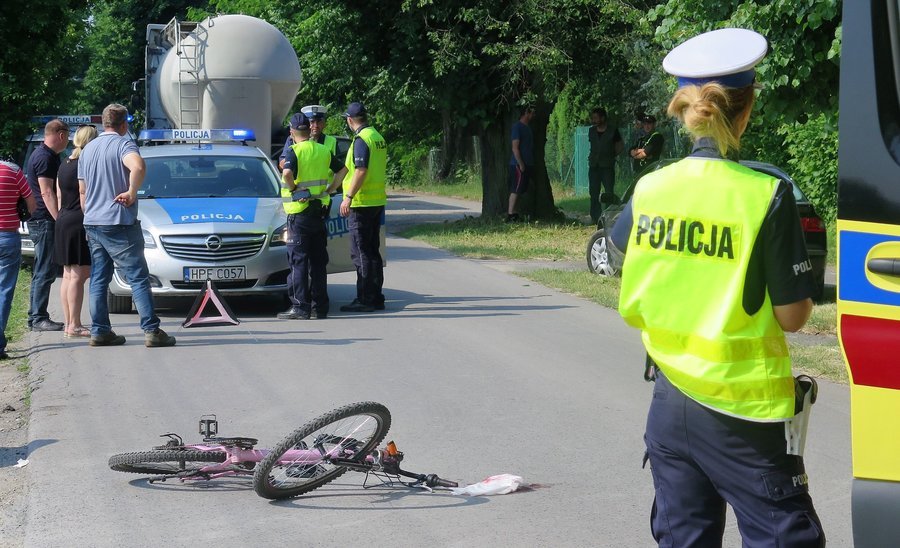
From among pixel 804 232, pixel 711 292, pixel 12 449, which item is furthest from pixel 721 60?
pixel 804 232

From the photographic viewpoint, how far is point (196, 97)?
1747 cm

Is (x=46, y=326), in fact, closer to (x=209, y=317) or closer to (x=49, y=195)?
(x=49, y=195)

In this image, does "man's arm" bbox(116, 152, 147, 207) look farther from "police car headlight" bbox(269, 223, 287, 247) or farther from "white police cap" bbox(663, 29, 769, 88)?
"white police cap" bbox(663, 29, 769, 88)

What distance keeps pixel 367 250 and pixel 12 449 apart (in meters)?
5.41

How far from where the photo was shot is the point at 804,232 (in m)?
9.32

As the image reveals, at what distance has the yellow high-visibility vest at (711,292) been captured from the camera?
3.03 meters

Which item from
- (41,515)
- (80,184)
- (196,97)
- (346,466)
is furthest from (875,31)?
(196,97)

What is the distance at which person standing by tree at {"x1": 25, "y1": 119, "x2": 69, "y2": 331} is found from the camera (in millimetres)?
10828

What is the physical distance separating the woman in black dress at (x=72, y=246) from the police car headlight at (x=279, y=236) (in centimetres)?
190

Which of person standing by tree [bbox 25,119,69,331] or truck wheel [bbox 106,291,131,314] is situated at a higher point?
person standing by tree [bbox 25,119,69,331]

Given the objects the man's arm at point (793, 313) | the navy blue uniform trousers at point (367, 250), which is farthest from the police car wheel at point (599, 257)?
the man's arm at point (793, 313)

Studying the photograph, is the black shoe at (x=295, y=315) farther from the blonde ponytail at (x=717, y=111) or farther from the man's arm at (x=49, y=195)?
the blonde ponytail at (x=717, y=111)

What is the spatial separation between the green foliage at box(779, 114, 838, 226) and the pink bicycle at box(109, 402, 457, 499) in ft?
39.3

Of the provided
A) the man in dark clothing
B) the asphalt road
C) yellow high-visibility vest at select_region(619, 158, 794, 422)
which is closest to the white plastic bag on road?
the asphalt road
